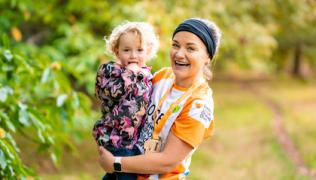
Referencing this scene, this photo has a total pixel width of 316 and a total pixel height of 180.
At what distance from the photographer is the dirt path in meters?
9.22

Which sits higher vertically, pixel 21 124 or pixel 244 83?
pixel 244 83

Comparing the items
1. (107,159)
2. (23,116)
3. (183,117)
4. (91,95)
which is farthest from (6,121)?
(91,95)

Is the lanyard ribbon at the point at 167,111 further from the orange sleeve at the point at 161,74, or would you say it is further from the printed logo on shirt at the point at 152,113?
the orange sleeve at the point at 161,74

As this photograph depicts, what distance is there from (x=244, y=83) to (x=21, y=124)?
82.8ft

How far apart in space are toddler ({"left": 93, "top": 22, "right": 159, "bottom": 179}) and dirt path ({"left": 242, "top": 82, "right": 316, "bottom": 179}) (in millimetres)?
6185

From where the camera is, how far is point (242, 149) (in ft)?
37.5

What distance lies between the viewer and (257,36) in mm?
13148

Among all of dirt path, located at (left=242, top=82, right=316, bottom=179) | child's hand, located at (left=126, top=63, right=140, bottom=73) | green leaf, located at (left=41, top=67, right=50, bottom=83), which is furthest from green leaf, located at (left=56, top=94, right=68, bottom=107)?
dirt path, located at (left=242, top=82, right=316, bottom=179)

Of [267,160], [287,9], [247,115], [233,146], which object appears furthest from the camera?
[247,115]

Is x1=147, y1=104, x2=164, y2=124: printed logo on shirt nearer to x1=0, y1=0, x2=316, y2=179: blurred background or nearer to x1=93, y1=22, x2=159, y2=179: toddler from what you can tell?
x1=93, y1=22, x2=159, y2=179: toddler

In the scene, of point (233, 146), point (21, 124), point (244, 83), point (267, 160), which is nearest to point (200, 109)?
point (21, 124)

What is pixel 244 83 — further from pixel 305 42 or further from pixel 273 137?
pixel 273 137

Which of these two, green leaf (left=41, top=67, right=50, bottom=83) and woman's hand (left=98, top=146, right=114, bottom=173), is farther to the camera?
green leaf (left=41, top=67, right=50, bottom=83)

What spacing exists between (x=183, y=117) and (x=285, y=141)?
394 inches
